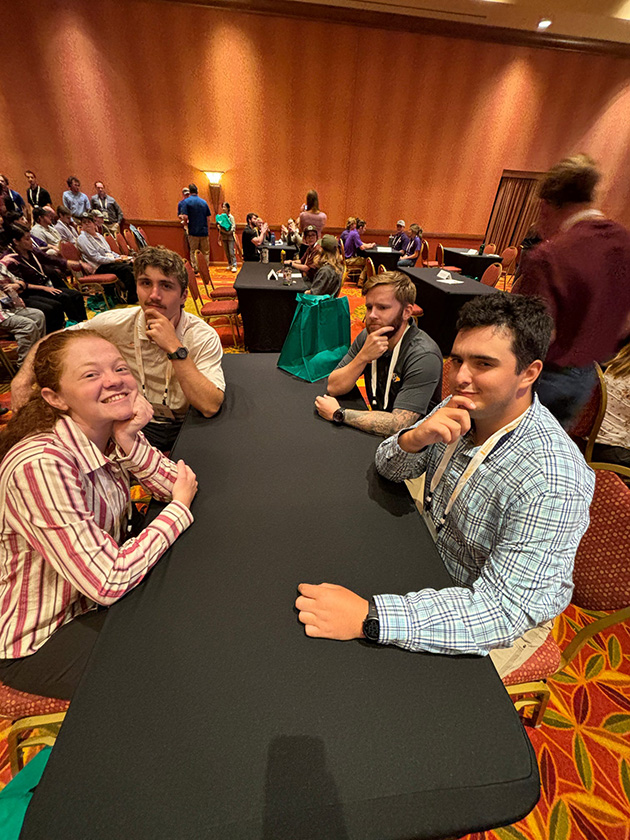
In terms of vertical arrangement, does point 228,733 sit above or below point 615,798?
above

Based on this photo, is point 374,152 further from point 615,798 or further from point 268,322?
point 615,798

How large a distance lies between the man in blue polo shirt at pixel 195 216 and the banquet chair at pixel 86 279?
2433 mm

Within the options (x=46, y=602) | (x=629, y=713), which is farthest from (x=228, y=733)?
(x=629, y=713)

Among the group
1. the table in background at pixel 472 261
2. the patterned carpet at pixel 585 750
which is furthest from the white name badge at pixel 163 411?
the table in background at pixel 472 261

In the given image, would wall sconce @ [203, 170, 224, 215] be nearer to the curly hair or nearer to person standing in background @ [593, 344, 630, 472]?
the curly hair

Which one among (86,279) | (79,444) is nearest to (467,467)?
(79,444)

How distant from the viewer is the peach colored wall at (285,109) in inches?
291

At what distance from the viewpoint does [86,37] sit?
7.23m

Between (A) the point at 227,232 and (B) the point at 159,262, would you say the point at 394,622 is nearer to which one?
(B) the point at 159,262

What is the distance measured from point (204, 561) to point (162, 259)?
1487mm

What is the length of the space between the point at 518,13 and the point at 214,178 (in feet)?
24.2

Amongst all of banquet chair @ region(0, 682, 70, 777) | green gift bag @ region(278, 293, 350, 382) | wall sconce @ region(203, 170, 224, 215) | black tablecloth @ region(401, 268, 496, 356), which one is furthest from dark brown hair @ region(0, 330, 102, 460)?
wall sconce @ region(203, 170, 224, 215)

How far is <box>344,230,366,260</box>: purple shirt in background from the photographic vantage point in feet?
24.7

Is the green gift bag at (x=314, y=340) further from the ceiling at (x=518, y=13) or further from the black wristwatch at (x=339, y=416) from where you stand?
the ceiling at (x=518, y=13)
